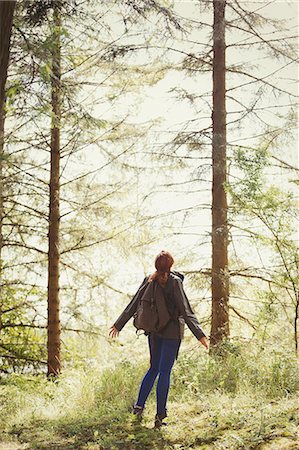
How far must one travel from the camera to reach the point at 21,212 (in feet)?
37.7

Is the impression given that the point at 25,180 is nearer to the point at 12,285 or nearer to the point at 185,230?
the point at 12,285

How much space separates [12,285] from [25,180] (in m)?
2.33

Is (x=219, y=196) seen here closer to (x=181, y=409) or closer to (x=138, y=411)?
(x=181, y=409)

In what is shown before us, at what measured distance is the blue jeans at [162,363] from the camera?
6.04m

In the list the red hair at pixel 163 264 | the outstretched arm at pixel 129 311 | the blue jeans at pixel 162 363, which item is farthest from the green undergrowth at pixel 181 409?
the red hair at pixel 163 264

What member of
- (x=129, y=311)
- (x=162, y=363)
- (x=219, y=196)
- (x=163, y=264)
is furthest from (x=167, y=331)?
(x=219, y=196)

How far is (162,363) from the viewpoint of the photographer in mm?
6039

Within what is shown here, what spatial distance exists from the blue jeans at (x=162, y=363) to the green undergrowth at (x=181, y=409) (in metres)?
0.31

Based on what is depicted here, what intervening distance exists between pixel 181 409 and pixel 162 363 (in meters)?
1.04

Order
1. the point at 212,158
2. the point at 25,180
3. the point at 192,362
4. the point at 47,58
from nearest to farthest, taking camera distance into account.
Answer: the point at 47,58 < the point at 192,362 < the point at 212,158 < the point at 25,180

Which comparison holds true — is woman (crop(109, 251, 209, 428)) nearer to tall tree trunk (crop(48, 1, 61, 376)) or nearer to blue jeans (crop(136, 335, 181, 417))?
blue jeans (crop(136, 335, 181, 417))

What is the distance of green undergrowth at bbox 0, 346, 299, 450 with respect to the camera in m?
5.55

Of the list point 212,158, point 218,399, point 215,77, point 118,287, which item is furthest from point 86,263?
point 218,399

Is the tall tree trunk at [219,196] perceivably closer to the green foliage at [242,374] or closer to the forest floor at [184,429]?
the green foliage at [242,374]
